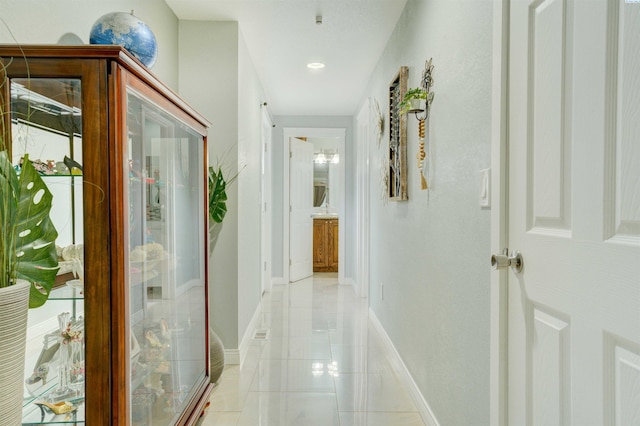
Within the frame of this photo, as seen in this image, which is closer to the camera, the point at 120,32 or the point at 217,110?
the point at 120,32

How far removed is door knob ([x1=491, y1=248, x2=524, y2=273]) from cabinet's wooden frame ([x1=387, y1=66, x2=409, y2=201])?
139 centimetres

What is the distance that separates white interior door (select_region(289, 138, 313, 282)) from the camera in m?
6.04

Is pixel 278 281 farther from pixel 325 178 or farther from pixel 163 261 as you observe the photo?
pixel 163 261

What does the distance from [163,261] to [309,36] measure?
2290 millimetres

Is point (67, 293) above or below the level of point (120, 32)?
below

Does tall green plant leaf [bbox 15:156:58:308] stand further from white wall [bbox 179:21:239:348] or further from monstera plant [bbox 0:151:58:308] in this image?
white wall [bbox 179:21:239:348]

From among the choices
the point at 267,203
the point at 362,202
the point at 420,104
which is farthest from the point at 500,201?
the point at 267,203

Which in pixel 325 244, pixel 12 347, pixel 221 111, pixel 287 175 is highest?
pixel 221 111

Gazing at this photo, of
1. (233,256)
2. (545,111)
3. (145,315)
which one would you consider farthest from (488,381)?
(233,256)

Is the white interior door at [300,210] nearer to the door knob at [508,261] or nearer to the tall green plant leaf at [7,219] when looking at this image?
the door knob at [508,261]

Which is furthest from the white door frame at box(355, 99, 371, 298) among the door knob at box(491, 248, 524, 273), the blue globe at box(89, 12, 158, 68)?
the door knob at box(491, 248, 524, 273)

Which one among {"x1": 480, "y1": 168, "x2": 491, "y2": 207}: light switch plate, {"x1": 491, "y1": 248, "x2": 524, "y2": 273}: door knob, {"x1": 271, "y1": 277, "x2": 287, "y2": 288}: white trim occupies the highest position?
{"x1": 480, "y1": 168, "x2": 491, "y2": 207}: light switch plate

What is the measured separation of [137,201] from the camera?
1418mm

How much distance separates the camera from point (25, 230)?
934mm
